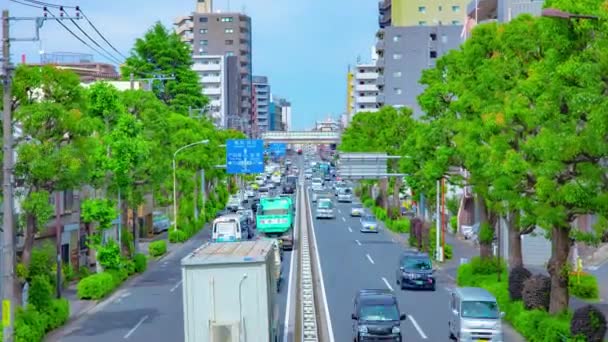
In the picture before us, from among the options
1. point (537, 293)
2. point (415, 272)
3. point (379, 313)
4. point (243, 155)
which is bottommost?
point (415, 272)

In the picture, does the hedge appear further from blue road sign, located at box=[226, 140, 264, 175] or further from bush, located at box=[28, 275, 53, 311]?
blue road sign, located at box=[226, 140, 264, 175]

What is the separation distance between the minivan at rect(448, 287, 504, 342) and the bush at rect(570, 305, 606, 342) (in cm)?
331

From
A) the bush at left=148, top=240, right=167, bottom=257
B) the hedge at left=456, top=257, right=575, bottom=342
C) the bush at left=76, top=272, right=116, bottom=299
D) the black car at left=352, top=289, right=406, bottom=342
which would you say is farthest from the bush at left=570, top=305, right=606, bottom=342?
the bush at left=148, top=240, right=167, bottom=257

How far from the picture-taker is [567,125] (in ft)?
77.2

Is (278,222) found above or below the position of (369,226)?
above

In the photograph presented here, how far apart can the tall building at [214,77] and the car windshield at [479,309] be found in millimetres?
139870

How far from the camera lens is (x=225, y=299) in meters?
19.9

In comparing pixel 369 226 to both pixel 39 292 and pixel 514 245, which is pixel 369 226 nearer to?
pixel 514 245

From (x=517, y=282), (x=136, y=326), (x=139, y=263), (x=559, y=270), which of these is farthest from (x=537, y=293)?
(x=139, y=263)

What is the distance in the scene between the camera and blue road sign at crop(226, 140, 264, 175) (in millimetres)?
75000

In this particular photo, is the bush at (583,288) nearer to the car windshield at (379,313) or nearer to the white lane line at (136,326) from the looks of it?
the car windshield at (379,313)

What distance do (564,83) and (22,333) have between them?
58.3 ft

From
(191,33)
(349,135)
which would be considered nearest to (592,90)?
(349,135)

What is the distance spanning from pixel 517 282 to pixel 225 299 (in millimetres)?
17219
